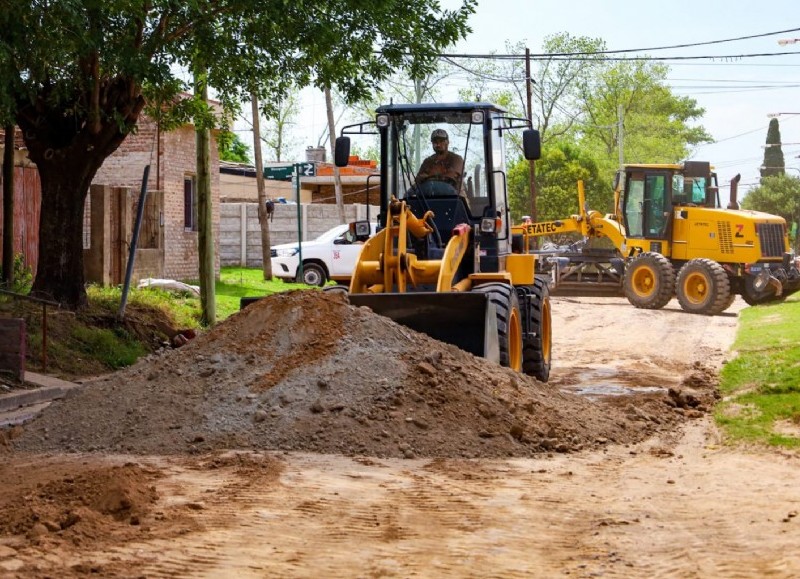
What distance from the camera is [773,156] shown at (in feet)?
341

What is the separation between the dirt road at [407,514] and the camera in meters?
6.56

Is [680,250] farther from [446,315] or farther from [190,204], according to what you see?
[446,315]

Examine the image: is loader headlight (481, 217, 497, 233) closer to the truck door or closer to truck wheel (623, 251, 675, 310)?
truck wheel (623, 251, 675, 310)

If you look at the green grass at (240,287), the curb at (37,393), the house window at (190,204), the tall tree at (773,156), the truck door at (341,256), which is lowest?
the curb at (37,393)

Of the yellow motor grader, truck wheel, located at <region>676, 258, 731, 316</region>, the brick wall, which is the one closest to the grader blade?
the yellow motor grader

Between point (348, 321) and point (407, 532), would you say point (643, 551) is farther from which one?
point (348, 321)

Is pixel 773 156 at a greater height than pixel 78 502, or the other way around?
pixel 773 156

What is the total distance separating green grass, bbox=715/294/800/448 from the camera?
11.4m

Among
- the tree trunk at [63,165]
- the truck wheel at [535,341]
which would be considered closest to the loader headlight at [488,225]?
the truck wheel at [535,341]

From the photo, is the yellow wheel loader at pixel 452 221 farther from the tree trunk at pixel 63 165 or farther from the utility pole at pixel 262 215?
the utility pole at pixel 262 215

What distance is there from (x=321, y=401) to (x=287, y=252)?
79.4ft

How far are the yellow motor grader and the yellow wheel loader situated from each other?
42.3 feet

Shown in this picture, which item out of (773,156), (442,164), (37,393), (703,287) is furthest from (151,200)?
(773,156)

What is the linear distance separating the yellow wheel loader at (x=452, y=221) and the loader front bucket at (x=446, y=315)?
0.33 metres
